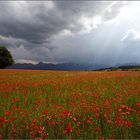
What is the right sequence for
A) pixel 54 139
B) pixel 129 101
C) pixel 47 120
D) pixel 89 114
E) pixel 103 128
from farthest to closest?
pixel 129 101, pixel 89 114, pixel 47 120, pixel 103 128, pixel 54 139

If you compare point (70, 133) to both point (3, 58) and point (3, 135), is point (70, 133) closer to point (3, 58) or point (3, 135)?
point (3, 135)

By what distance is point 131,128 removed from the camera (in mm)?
4184

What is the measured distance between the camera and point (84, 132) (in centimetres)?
404

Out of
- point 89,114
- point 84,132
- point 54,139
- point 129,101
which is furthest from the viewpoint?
point 129,101

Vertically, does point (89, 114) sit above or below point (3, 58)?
below

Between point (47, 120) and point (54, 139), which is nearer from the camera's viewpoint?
point (54, 139)

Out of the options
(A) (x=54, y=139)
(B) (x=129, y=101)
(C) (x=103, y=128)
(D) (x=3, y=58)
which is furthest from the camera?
(D) (x=3, y=58)

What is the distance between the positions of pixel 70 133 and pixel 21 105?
3319mm

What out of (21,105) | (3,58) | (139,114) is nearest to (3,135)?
(21,105)

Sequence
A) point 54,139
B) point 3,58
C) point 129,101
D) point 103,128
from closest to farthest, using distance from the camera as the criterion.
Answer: point 54,139 < point 103,128 < point 129,101 < point 3,58

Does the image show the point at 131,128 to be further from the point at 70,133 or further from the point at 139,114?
the point at 70,133

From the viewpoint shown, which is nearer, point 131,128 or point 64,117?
point 131,128

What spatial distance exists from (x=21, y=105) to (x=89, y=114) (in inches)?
117

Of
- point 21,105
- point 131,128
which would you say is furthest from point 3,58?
point 131,128
